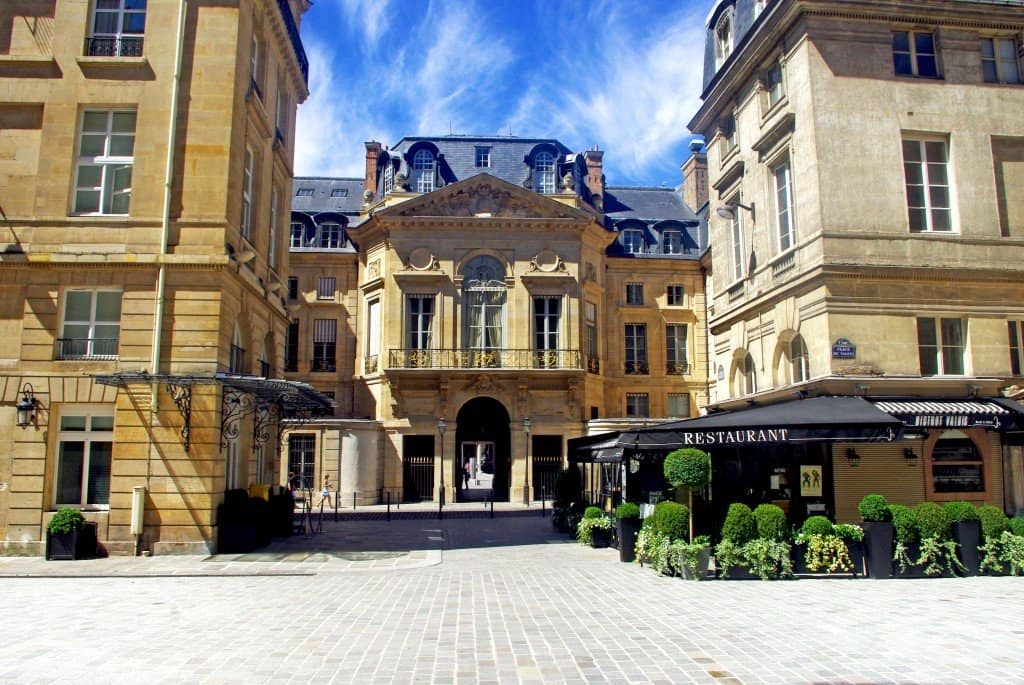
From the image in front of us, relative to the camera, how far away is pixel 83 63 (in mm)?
16344

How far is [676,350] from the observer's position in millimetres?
42375

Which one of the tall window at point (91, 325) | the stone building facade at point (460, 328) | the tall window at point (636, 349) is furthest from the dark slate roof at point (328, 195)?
the tall window at point (91, 325)

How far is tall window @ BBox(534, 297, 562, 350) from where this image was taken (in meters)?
36.7

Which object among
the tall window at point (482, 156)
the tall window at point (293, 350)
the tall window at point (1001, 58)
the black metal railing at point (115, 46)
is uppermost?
the tall window at point (482, 156)

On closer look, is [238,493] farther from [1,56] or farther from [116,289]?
[1,56]

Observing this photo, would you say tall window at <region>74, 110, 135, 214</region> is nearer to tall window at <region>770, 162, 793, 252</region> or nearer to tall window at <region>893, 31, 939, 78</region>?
tall window at <region>770, 162, 793, 252</region>

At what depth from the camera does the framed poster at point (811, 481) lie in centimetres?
1648

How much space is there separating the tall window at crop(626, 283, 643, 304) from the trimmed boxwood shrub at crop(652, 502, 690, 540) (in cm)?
3016

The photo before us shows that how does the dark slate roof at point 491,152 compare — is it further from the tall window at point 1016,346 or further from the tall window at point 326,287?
the tall window at point 1016,346

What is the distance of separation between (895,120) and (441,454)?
24.0 meters

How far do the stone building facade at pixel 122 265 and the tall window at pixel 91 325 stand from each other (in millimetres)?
30

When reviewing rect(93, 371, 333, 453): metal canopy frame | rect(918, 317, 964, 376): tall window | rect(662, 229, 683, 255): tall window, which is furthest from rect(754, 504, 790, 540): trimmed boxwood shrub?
rect(662, 229, 683, 255): tall window

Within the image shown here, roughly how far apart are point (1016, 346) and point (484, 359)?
74.0 feet

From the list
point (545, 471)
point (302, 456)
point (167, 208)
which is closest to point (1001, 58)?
point (167, 208)
